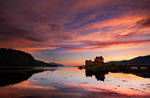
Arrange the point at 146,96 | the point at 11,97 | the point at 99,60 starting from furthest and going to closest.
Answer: the point at 99,60 < the point at 146,96 < the point at 11,97

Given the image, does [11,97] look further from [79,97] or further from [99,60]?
[99,60]

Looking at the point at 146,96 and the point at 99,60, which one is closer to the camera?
the point at 146,96

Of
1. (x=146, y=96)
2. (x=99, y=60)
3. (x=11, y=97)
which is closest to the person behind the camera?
(x=11, y=97)

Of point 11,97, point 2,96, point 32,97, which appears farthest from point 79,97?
point 2,96

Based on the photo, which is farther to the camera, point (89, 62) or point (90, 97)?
point (89, 62)

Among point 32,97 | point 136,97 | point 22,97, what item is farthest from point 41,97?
point 136,97

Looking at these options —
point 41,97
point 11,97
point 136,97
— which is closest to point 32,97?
point 41,97

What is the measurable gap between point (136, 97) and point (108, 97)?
13.5 ft

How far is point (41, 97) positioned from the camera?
52.2 ft

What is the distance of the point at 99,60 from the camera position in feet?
550

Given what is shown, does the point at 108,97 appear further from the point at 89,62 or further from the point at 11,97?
→ the point at 89,62

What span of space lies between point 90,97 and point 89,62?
6253 inches

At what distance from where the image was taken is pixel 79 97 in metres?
16.3

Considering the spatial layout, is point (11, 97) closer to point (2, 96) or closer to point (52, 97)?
point (2, 96)
